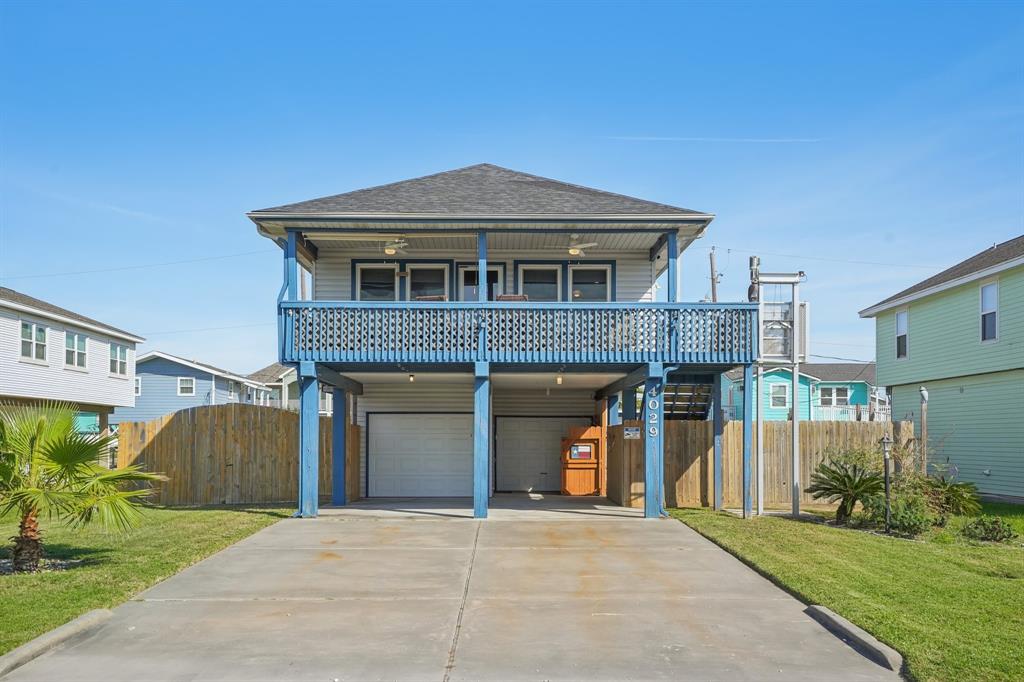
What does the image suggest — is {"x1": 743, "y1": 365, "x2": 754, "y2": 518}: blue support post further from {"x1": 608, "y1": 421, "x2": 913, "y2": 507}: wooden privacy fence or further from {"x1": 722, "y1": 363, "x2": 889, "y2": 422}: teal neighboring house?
{"x1": 722, "y1": 363, "x2": 889, "y2": 422}: teal neighboring house

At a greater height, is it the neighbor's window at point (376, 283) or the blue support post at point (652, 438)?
the neighbor's window at point (376, 283)

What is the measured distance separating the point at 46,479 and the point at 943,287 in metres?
22.7

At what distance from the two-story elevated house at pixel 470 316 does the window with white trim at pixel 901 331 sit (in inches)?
475

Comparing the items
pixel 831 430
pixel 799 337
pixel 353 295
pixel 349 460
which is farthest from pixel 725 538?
Answer: pixel 353 295

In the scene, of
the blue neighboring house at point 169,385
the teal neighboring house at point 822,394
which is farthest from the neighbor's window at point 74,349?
the teal neighboring house at point 822,394

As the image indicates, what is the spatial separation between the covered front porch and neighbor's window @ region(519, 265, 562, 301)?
1.91 metres

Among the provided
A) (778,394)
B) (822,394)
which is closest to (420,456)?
(778,394)

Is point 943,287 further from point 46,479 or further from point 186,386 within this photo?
point 186,386

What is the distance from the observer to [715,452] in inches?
696

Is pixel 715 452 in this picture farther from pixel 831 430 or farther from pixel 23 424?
pixel 23 424

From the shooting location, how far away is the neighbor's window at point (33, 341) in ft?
88.6

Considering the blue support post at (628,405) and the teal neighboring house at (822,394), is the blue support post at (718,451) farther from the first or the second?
the teal neighboring house at (822,394)

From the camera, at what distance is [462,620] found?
27.0 feet

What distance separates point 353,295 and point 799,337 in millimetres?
9467
